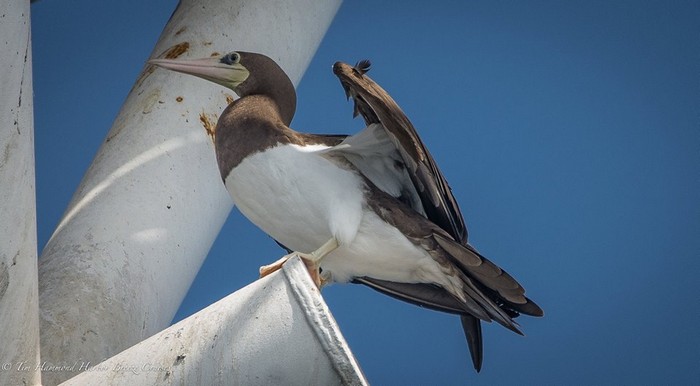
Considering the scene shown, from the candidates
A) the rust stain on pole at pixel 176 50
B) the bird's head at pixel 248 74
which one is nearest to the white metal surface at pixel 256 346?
the bird's head at pixel 248 74

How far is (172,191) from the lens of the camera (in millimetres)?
2562

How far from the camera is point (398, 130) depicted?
216 centimetres

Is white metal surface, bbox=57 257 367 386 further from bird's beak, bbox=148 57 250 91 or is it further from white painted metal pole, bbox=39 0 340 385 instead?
bird's beak, bbox=148 57 250 91

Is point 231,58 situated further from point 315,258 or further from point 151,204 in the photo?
point 315,258

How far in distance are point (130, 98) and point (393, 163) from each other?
2.52ft

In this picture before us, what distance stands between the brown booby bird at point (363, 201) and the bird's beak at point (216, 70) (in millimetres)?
19

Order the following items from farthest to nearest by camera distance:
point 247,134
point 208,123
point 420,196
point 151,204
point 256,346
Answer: point 208,123
point 151,204
point 420,196
point 247,134
point 256,346

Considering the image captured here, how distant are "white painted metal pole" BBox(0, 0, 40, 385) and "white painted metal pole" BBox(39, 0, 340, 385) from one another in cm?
29

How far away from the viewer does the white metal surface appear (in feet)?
5.76

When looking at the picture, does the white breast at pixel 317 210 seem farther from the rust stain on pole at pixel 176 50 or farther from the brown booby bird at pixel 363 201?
the rust stain on pole at pixel 176 50

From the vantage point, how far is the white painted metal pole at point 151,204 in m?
2.31

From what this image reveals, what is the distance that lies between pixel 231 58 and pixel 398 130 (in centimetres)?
50

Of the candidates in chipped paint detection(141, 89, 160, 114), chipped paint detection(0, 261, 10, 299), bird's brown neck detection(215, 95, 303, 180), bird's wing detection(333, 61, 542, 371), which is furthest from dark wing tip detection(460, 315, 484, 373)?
chipped paint detection(0, 261, 10, 299)

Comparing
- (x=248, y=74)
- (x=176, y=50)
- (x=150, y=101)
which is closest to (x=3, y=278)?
(x=248, y=74)
